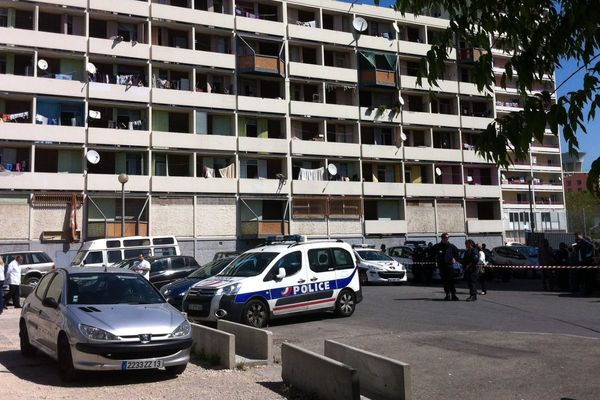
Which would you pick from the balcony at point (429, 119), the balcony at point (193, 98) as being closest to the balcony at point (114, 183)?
the balcony at point (193, 98)

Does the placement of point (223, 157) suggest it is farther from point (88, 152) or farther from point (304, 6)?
point (304, 6)

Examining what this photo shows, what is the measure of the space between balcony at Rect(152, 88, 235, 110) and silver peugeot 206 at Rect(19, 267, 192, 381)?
107 ft

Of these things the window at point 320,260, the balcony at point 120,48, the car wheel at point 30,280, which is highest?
the balcony at point 120,48

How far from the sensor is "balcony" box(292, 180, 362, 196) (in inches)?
1769

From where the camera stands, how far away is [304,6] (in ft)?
156

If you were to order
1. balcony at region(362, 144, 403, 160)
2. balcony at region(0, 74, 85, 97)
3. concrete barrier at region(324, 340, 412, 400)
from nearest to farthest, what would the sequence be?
concrete barrier at region(324, 340, 412, 400) < balcony at region(0, 74, 85, 97) < balcony at region(362, 144, 403, 160)

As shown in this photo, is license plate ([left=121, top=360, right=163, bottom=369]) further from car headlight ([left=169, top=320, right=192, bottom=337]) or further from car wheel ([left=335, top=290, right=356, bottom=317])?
car wheel ([left=335, top=290, right=356, bottom=317])

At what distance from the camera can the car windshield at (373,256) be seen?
25.9 m

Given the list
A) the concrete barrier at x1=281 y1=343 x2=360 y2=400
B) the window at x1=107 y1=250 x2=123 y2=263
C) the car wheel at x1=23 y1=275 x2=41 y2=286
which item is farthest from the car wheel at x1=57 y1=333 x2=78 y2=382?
the window at x1=107 y1=250 x2=123 y2=263

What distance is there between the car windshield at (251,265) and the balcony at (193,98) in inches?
1131

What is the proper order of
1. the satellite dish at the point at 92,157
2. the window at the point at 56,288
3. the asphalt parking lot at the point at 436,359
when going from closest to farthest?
the asphalt parking lot at the point at 436,359 → the window at the point at 56,288 → the satellite dish at the point at 92,157

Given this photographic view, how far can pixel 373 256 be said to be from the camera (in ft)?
86.0

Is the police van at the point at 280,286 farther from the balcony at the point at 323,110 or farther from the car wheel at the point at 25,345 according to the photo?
the balcony at the point at 323,110

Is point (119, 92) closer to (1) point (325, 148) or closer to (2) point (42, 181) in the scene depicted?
(2) point (42, 181)
